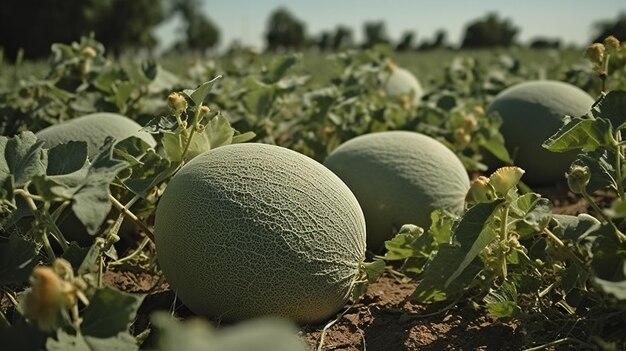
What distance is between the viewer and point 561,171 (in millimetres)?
3463

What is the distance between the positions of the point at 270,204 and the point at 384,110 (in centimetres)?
178

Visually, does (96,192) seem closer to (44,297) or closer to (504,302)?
(44,297)

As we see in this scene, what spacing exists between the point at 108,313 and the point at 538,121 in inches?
104

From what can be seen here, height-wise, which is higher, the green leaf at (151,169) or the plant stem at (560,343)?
the green leaf at (151,169)

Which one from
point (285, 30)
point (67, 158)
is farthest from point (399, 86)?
point (285, 30)

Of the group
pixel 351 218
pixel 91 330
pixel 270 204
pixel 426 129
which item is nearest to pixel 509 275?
pixel 351 218

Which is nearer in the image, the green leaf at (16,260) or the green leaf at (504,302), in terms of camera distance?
the green leaf at (16,260)

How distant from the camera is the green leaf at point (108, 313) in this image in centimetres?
131

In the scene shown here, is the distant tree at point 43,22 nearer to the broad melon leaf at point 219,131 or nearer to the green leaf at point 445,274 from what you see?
the broad melon leaf at point 219,131

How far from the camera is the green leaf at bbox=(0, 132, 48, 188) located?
160cm

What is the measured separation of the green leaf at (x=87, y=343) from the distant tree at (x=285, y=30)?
64.6 m

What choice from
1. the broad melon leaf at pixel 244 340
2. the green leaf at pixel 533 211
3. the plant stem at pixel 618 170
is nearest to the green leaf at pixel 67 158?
the broad melon leaf at pixel 244 340

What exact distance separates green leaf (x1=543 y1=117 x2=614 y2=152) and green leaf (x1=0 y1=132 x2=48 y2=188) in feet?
4.38

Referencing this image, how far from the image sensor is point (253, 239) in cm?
178
